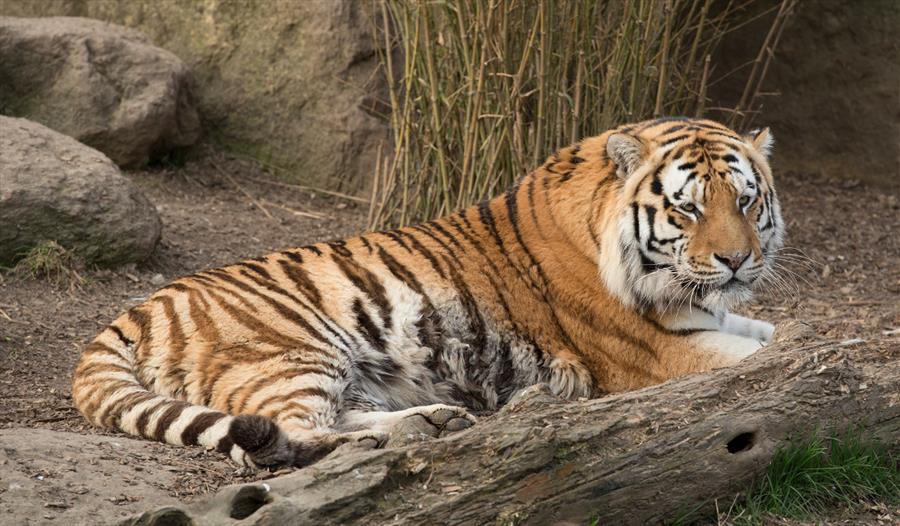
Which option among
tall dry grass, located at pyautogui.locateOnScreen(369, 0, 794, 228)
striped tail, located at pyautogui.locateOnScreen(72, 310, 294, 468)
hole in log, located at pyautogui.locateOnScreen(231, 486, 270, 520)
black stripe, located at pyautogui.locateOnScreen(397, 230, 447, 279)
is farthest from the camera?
tall dry grass, located at pyautogui.locateOnScreen(369, 0, 794, 228)

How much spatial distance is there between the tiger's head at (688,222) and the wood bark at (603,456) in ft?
1.77

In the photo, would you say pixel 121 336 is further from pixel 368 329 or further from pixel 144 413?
pixel 368 329

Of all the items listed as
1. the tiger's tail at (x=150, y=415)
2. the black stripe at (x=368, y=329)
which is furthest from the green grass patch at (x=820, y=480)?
the black stripe at (x=368, y=329)

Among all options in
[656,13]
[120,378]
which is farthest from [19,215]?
[656,13]

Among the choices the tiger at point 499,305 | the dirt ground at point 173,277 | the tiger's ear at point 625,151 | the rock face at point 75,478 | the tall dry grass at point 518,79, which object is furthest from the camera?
the tall dry grass at point 518,79

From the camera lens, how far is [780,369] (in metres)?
3.24

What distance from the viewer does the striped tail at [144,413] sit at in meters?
3.14

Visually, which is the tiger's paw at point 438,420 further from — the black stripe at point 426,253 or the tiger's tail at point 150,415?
the black stripe at point 426,253

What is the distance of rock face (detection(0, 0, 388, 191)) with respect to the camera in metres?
7.23

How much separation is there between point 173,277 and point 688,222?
112 inches

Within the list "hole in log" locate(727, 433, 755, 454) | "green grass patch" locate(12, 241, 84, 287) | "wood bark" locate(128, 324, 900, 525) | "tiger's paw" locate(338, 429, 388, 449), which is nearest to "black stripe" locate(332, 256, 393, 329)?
"tiger's paw" locate(338, 429, 388, 449)

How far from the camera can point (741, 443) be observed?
10.1 feet

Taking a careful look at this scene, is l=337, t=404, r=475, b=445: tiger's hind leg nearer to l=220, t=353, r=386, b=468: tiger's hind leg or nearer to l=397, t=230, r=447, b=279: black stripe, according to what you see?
l=220, t=353, r=386, b=468: tiger's hind leg

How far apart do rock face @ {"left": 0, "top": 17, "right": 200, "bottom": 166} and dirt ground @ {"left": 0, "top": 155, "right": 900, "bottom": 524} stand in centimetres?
33
